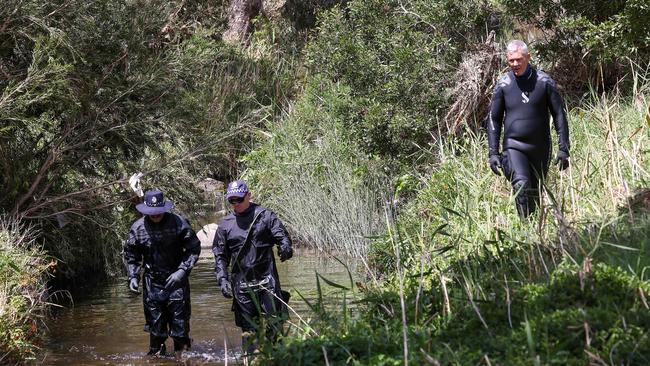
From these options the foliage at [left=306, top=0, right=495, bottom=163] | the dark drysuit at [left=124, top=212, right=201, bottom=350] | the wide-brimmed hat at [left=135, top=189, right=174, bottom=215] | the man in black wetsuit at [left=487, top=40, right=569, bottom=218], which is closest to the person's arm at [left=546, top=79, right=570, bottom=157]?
the man in black wetsuit at [left=487, top=40, right=569, bottom=218]

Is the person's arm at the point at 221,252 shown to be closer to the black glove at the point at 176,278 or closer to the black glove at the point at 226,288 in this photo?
the black glove at the point at 226,288

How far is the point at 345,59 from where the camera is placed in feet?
50.9

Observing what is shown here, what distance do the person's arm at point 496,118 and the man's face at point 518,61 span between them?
10.2 inches

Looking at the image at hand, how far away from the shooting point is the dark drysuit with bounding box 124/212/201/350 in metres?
10.5

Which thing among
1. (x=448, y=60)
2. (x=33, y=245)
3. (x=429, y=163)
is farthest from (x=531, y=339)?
(x=448, y=60)

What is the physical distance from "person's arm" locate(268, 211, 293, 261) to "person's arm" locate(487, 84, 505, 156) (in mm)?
1975

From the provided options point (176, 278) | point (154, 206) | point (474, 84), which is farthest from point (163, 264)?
point (474, 84)

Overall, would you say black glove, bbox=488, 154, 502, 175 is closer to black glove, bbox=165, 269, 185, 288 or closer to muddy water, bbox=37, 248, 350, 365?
muddy water, bbox=37, 248, 350, 365

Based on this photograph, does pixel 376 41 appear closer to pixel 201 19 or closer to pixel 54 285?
pixel 54 285

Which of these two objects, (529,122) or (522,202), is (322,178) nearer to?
(529,122)

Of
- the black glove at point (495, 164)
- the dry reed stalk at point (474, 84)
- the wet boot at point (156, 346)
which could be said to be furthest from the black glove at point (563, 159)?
the dry reed stalk at point (474, 84)

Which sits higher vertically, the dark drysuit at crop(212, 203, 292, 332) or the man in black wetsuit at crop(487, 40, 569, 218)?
the man in black wetsuit at crop(487, 40, 569, 218)

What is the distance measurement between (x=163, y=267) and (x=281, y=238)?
1560 millimetres

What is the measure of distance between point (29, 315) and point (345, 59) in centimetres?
677
